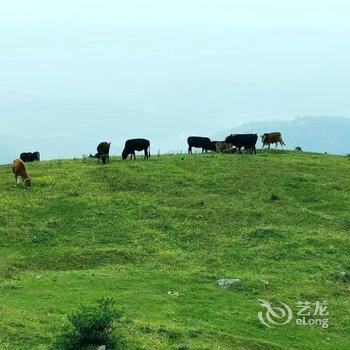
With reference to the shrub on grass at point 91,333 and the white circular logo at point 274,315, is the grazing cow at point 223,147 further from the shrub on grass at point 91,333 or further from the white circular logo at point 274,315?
the shrub on grass at point 91,333

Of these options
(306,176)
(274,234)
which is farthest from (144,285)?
(306,176)

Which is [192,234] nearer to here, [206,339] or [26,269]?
[26,269]

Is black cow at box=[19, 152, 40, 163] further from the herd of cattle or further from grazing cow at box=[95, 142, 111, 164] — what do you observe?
grazing cow at box=[95, 142, 111, 164]

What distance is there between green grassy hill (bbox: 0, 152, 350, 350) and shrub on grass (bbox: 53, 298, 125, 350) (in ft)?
2.21

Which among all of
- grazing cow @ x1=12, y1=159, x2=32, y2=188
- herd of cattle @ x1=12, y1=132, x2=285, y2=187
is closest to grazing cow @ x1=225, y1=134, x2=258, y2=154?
herd of cattle @ x1=12, y1=132, x2=285, y2=187

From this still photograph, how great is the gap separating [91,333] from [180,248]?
12040 millimetres

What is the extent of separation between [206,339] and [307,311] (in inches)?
197

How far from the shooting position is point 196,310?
21.5m

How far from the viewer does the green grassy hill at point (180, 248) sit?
66.1 feet

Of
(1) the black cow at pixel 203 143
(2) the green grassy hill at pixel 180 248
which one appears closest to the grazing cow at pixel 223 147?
(1) the black cow at pixel 203 143

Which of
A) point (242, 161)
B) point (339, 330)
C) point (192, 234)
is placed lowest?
point (339, 330)

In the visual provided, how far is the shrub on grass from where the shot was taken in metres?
16.7

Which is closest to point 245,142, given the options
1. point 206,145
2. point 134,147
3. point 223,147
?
point 223,147

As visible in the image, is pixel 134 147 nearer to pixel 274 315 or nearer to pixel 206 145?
pixel 206 145
